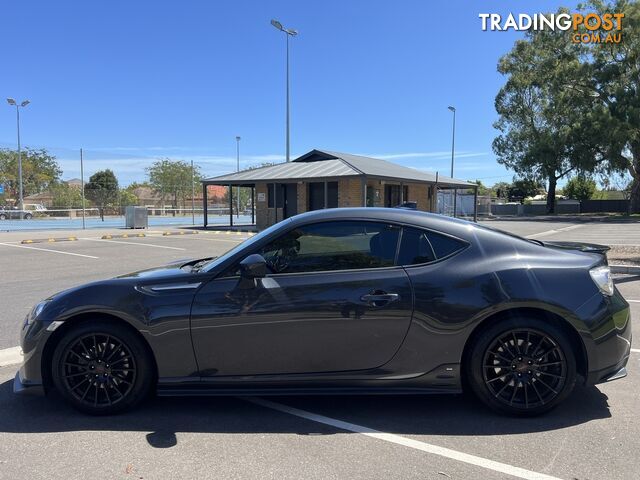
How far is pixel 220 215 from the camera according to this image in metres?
53.1

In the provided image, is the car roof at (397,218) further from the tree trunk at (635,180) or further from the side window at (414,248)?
the tree trunk at (635,180)

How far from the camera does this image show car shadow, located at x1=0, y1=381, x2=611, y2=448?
3430 mm

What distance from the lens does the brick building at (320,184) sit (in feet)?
77.6

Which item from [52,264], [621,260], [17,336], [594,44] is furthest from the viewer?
[594,44]

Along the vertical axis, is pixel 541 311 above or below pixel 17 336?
above

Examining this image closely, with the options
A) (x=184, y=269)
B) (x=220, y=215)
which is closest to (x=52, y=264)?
(x=184, y=269)

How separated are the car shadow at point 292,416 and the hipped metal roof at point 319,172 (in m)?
18.7

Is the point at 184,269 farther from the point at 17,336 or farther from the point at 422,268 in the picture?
the point at 17,336

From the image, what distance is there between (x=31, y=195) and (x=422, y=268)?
68.3 metres

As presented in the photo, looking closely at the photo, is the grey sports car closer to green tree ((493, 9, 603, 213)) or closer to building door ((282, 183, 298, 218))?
building door ((282, 183, 298, 218))

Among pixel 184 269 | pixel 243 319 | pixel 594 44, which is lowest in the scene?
pixel 243 319

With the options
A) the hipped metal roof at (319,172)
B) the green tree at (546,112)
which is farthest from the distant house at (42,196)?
the green tree at (546,112)

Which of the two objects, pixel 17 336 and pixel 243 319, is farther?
pixel 17 336

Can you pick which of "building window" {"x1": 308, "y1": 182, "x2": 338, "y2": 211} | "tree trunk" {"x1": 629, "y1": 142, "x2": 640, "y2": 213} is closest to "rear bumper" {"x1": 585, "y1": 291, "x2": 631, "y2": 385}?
"building window" {"x1": 308, "y1": 182, "x2": 338, "y2": 211}
